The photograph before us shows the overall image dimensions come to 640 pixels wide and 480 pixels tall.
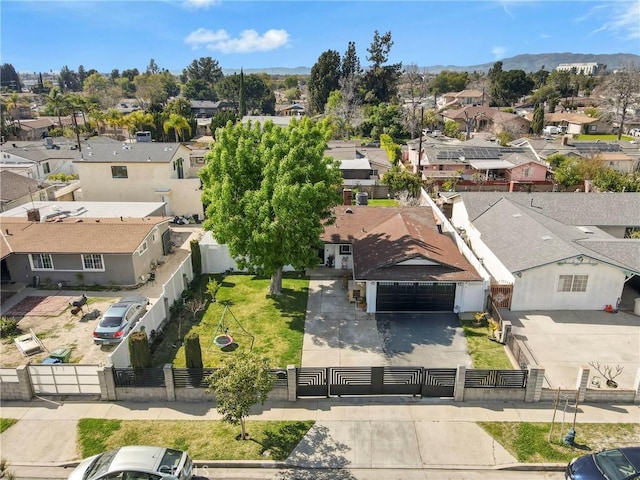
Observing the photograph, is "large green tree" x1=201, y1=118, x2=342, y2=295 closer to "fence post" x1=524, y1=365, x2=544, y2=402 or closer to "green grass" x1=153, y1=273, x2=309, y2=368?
"green grass" x1=153, y1=273, x2=309, y2=368

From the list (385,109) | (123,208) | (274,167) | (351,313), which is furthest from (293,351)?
(385,109)

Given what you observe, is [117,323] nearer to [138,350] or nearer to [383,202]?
[138,350]

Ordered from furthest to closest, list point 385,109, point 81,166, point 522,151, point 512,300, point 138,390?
point 385,109, point 522,151, point 81,166, point 512,300, point 138,390

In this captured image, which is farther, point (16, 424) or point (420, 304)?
point (420, 304)

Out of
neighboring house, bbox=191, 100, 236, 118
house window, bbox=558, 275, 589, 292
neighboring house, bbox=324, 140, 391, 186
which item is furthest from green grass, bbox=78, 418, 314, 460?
neighboring house, bbox=191, 100, 236, 118

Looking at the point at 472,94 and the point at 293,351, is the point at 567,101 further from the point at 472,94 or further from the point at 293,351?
the point at 293,351
